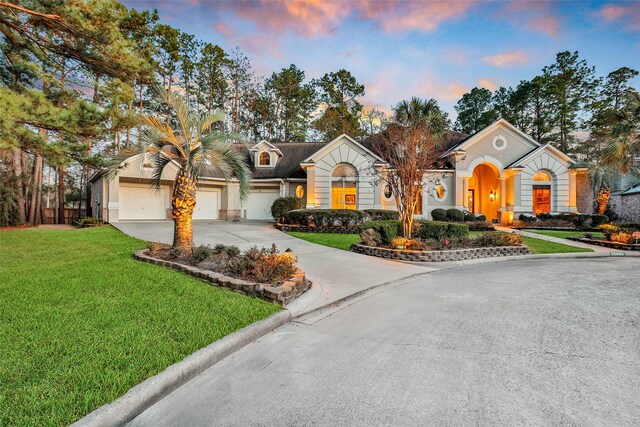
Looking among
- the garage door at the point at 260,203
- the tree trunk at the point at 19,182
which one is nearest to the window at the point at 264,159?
the garage door at the point at 260,203

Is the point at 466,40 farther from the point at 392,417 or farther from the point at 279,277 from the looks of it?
the point at 392,417

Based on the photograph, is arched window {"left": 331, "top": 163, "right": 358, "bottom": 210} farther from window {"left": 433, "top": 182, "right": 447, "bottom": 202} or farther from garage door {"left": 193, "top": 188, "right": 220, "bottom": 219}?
garage door {"left": 193, "top": 188, "right": 220, "bottom": 219}

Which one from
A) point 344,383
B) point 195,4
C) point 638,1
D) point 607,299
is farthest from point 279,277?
point 638,1

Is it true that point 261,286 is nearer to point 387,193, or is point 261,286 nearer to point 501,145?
point 387,193

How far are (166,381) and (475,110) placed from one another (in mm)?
42908

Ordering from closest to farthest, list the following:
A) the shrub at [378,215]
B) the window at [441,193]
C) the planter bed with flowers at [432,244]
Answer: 1. the planter bed with flowers at [432,244]
2. the shrub at [378,215]
3. the window at [441,193]

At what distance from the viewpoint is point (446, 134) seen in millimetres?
22375

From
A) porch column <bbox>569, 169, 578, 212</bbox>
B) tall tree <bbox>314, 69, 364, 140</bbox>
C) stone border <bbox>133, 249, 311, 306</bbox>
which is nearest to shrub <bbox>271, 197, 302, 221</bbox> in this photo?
stone border <bbox>133, 249, 311, 306</bbox>

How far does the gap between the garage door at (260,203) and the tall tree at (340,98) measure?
39.7 feet

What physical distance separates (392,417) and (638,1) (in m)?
17.8

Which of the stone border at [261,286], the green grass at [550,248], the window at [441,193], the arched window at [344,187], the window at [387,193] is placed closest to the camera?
the stone border at [261,286]

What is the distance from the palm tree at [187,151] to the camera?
24.7 ft

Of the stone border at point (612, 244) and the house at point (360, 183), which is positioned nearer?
the stone border at point (612, 244)

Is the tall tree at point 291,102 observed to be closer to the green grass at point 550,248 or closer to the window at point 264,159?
the window at point 264,159
